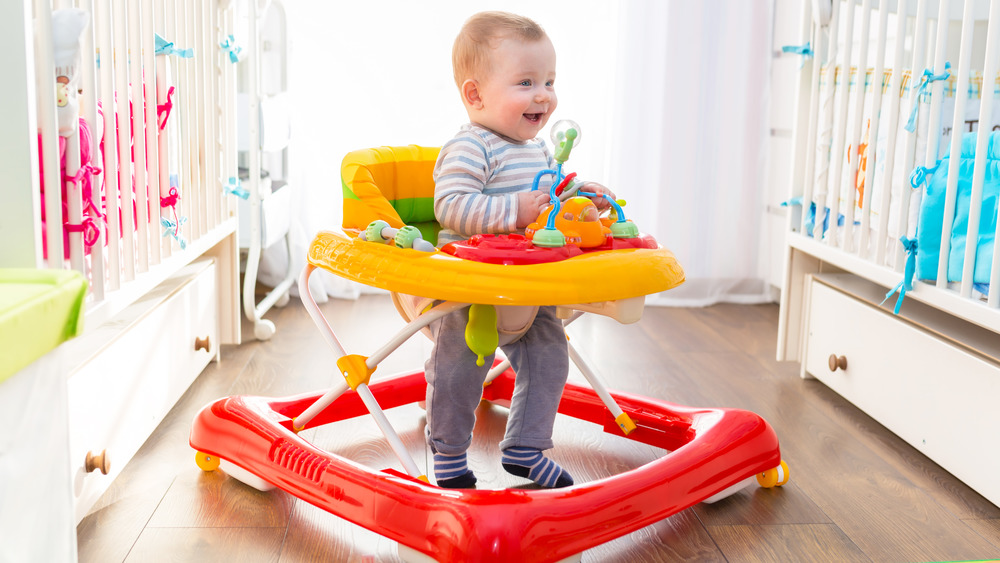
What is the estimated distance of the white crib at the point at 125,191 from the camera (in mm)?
828

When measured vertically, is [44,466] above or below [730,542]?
above

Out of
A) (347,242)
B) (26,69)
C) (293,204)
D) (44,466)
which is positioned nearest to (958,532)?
(347,242)

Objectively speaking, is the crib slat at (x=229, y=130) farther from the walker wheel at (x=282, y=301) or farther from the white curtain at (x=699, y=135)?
the white curtain at (x=699, y=135)

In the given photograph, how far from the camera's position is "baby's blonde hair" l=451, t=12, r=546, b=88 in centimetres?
113

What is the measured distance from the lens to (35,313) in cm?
68

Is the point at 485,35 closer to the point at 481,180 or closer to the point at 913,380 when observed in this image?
the point at 481,180

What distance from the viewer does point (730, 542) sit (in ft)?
3.57

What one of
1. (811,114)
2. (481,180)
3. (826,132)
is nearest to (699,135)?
(811,114)

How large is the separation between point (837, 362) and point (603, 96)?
46.6 inches

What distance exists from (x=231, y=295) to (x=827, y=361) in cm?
130

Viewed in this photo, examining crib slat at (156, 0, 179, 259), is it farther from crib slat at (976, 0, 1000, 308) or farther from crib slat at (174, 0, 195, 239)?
crib slat at (976, 0, 1000, 308)

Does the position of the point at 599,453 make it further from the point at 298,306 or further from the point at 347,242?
the point at 298,306

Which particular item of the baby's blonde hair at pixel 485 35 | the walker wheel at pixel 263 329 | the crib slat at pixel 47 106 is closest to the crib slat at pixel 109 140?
the crib slat at pixel 47 106

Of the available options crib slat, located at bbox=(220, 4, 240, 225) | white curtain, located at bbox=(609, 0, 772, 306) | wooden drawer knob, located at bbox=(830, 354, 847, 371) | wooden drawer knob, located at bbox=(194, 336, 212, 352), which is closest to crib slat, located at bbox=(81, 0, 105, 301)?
wooden drawer knob, located at bbox=(194, 336, 212, 352)
